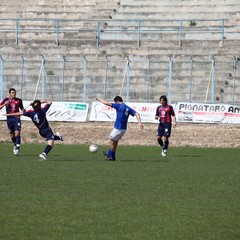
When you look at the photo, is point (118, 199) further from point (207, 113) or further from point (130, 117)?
point (130, 117)

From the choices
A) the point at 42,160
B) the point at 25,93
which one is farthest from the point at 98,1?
the point at 42,160

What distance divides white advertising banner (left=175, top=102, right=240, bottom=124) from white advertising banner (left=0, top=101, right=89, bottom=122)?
3912 mm

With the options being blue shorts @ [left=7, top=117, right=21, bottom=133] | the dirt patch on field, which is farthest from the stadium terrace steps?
blue shorts @ [left=7, top=117, right=21, bottom=133]

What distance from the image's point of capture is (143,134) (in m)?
39.5

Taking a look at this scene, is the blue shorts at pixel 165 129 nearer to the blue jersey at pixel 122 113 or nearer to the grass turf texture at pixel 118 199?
the blue jersey at pixel 122 113

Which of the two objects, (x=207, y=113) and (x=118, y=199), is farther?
(x=207, y=113)

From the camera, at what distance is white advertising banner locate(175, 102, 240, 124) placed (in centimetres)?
3978

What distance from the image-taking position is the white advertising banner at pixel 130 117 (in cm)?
4031

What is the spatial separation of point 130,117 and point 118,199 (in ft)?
77.7

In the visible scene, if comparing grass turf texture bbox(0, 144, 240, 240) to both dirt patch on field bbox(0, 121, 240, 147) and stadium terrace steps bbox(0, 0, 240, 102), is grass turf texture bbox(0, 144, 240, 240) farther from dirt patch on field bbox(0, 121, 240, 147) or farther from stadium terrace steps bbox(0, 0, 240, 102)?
stadium terrace steps bbox(0, 0, 240, 102)

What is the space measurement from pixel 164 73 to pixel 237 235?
1259 inches

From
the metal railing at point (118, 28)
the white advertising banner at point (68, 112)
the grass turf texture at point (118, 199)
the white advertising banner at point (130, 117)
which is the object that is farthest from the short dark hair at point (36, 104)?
the metal railing at point (118, 28)

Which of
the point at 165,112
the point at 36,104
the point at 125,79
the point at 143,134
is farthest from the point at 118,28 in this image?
the point at 36,104

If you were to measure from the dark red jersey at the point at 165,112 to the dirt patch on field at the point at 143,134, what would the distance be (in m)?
6.68
